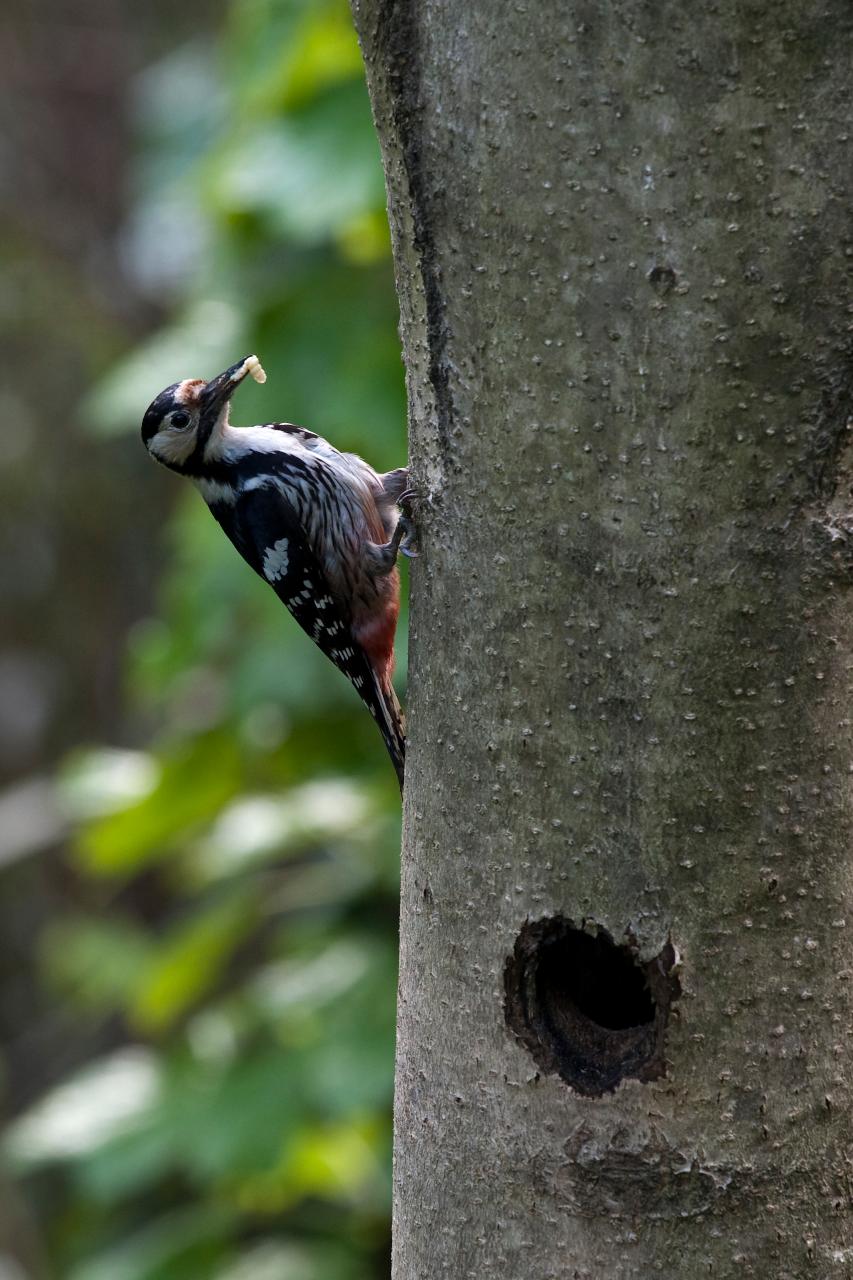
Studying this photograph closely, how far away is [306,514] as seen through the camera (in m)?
3.48

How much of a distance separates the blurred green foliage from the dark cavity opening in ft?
7.48

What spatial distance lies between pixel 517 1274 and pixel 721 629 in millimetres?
783

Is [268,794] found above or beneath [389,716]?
above

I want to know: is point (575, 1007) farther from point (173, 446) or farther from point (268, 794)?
point (268, 794)

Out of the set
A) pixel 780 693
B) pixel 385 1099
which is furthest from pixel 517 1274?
pixel 385 1099

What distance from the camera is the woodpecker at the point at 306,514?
317cm

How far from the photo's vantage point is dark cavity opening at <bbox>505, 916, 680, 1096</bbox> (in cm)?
169

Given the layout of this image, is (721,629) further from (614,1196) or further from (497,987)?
(614,1196)

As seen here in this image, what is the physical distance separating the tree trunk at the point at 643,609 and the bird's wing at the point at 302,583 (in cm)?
122

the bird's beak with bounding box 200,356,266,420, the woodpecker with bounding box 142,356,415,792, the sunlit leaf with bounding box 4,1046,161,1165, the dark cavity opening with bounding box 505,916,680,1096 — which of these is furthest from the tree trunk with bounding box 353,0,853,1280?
the sunlit leaf with bounding box 4,1046,161,1165

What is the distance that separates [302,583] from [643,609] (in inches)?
67.8

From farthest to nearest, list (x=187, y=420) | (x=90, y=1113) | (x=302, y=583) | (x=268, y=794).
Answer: (x=268, y=794), (x=90, y=1113), (x=187, y=420), (x=302, y=583)

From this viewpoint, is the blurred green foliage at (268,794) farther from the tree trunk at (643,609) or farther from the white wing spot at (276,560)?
the tree trunk at (643,609)

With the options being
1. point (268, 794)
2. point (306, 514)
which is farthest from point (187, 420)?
point (268, 794)
